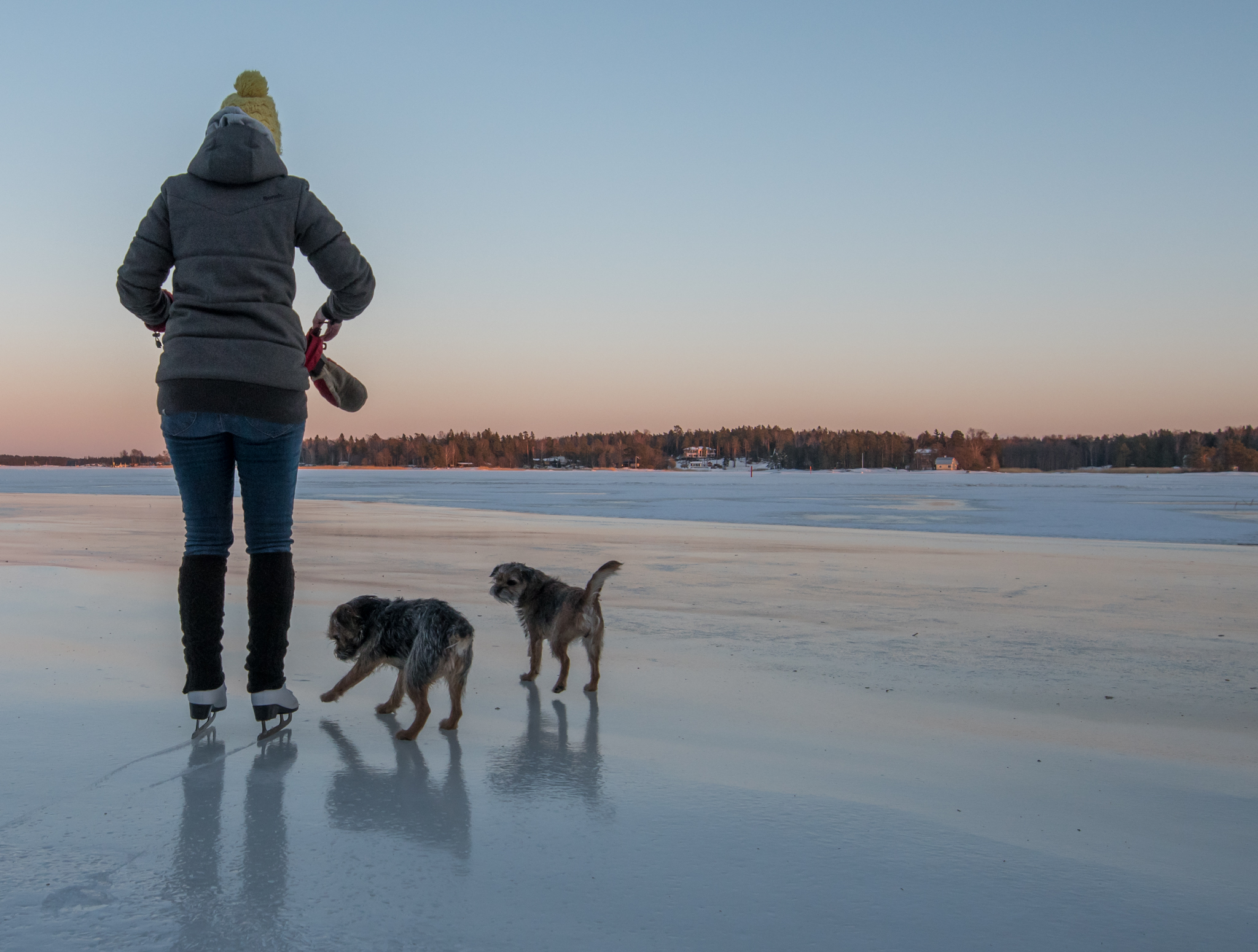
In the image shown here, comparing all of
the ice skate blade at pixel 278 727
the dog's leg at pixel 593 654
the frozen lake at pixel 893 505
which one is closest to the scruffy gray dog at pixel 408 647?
the ice skate blade at pixel 278 727

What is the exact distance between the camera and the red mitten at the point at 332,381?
10.9 ft

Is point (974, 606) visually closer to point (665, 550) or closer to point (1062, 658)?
point (1062, 658)

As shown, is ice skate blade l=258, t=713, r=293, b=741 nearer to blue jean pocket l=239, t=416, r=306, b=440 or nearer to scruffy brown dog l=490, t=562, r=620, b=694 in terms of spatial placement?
blue jean pocket l=239, t=416, r=306, b=440

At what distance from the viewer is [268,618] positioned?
3145 millimetres

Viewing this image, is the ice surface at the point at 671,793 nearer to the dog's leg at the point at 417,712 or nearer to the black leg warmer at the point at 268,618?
the dog's leg at the point at 417,712

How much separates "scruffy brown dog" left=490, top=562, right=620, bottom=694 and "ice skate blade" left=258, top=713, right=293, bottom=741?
1201 mm

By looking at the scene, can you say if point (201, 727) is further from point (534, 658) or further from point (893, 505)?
point (893, 505)

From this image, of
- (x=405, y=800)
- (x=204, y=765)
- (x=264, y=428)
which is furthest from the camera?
(x=264, y=428)

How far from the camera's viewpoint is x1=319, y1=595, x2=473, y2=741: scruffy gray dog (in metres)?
3.23

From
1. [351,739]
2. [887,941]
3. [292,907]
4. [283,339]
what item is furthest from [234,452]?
[887,941]

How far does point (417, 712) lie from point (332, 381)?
1334mm

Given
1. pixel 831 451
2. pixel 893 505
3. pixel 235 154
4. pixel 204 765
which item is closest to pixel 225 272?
pixel 235 154

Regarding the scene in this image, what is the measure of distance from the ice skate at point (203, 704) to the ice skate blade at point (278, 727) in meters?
0.18

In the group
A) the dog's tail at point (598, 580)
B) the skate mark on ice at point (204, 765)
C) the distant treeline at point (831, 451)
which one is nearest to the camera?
the skate mark on ice at point (204, 765)
